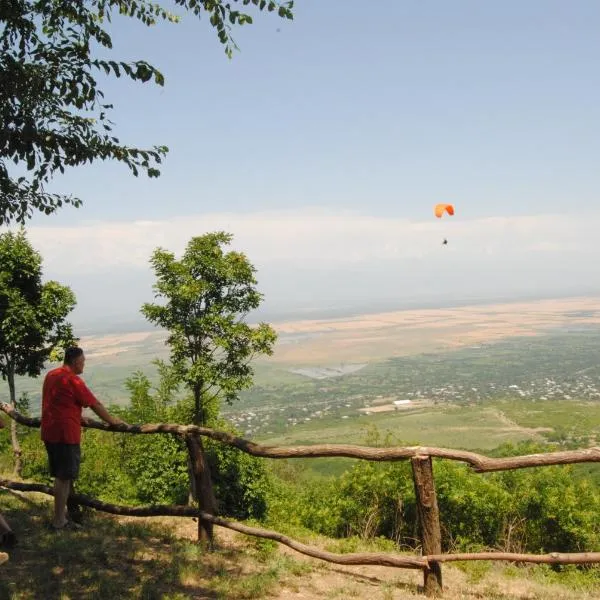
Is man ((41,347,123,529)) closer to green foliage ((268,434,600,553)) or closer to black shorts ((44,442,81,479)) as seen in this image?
black shorts ((44,442,81,479))

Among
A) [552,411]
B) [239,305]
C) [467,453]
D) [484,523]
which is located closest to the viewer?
[467,453]

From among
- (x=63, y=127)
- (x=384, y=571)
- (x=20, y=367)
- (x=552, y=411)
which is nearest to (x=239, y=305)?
(x=20, y=367)

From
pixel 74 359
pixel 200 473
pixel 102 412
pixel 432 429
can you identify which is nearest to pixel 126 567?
pixel 200 473

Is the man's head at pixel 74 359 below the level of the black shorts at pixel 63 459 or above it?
above

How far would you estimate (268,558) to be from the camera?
19.9 feet

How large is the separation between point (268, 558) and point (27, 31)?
6.84m

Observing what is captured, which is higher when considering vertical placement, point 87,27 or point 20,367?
point 87,27

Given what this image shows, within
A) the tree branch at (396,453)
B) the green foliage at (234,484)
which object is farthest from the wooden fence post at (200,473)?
the green foliage at (234,484)

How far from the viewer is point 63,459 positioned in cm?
558

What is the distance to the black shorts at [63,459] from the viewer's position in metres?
5.52

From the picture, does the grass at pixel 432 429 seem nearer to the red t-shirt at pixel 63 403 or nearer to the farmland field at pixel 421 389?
the farmland field at pixel 421 389

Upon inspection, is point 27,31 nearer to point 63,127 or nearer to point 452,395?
point 63,127

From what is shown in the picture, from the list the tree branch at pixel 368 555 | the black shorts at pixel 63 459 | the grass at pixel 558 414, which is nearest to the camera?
the tree branch at pixel 368 555

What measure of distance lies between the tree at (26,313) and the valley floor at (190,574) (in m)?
9.92
